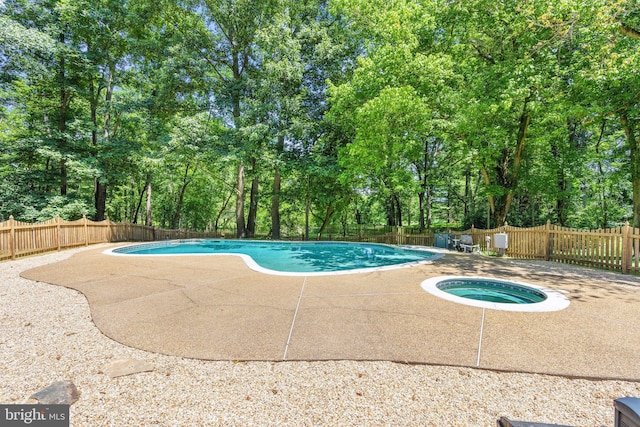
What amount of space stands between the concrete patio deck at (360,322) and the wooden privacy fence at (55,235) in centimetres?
396

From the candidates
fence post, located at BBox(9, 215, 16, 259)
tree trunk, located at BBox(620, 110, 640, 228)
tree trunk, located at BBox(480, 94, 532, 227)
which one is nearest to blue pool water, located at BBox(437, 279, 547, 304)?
tree trunk, located at BBox(480, 94, 532, 227)

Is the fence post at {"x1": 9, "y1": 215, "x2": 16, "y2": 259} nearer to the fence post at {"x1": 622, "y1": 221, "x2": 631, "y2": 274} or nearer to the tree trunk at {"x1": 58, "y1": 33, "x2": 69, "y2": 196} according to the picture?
the tree trunk at {"x1": 58, "y1": 33, "x2": 69, "y2": 196}

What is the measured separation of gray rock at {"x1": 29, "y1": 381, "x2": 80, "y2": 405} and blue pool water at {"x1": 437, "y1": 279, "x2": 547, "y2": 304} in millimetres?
5417

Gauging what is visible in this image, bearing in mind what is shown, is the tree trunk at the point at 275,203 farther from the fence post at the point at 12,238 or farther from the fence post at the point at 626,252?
the fence post at the point at 626,252

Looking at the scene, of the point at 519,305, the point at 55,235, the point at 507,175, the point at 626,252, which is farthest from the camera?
the point at 507,175

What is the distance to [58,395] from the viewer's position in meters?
2.21

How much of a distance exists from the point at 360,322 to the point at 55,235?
12074 mm

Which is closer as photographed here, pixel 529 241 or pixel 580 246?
pixel 580 246

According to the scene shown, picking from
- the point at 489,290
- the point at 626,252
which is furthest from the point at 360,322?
the point at 626,252

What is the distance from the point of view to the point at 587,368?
8.35 feet

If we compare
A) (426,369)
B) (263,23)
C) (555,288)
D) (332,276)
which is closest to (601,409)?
(426,369)

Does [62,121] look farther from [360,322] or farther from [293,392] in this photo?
[293,392]

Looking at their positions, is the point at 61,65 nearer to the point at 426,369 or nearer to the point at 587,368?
the point at 426,369

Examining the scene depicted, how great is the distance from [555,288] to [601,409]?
369cm
